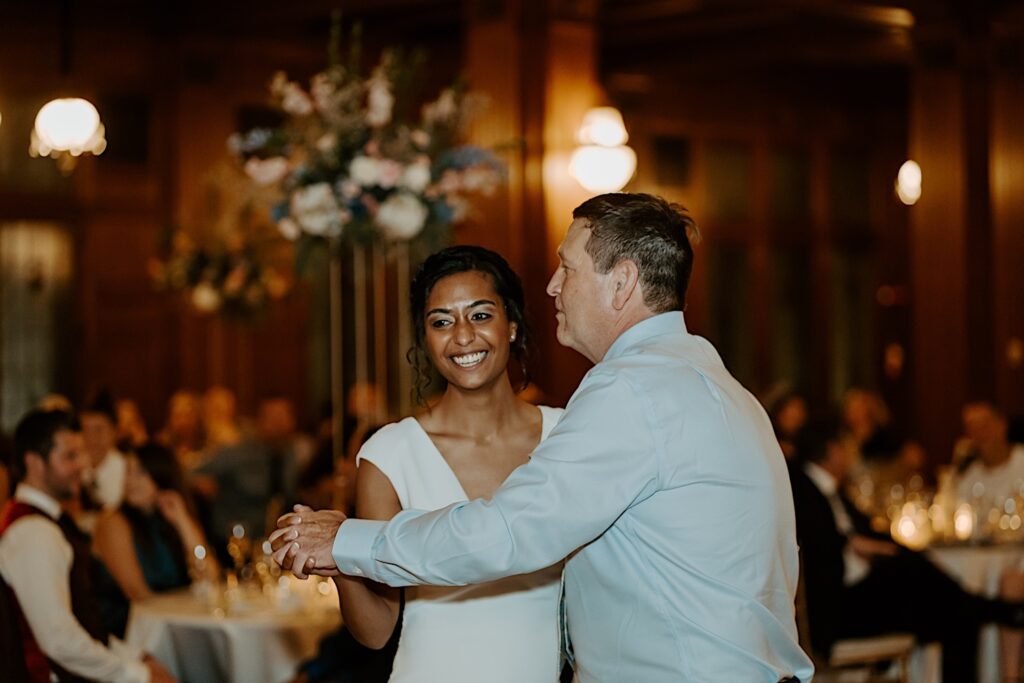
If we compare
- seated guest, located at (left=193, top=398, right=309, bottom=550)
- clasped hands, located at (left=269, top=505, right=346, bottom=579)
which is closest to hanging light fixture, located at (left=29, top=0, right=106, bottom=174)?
seated guest, located at (left=193, top=398, right=309, bottom=550)

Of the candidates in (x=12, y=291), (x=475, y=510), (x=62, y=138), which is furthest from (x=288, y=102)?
(x=12, y=291)

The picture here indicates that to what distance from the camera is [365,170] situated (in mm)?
5484

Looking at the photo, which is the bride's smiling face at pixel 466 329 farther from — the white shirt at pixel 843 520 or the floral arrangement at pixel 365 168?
the white shirt at pixel 843 520

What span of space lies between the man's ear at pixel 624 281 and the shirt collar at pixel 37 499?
2.35 metres

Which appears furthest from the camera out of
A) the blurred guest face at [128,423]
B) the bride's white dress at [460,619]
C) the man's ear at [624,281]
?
the blurred guest face at [128,423]

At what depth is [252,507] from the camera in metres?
8.10

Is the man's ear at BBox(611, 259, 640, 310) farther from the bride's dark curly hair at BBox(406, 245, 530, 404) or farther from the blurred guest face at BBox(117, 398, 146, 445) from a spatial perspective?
the blurred guest face at BBox(117, 398, 146, 445)

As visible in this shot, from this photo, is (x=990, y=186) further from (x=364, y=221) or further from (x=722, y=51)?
(x=364, y=221)

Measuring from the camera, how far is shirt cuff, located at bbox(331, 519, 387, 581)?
2.45 m

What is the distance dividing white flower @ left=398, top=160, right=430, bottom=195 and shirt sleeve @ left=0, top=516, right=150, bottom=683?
2041 millimetres

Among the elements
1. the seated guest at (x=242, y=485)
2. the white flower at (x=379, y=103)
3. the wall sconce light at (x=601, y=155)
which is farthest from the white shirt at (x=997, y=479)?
the white flower at (x=379, y=103)

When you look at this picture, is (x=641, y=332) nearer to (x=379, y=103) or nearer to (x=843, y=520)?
(x=379, y=103)

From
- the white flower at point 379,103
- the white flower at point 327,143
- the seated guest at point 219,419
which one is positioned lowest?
the seated guest at point 219,419

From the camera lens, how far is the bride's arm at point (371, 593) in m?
2.86
